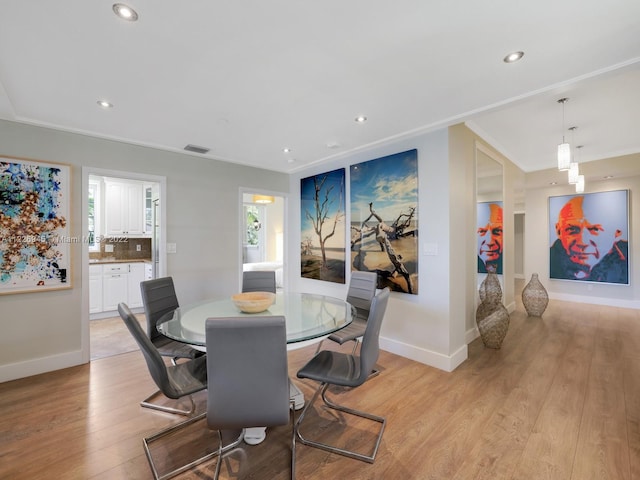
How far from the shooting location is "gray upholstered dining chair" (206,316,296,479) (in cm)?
135

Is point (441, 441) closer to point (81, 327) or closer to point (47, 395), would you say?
point (47, 395)

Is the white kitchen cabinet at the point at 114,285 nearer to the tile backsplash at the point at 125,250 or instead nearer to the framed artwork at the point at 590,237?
the tile backsplash at the point at 125,250

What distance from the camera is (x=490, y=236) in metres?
4.77

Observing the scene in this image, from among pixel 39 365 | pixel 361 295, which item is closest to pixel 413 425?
pixel 361 295

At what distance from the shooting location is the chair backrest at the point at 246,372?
1350 mm

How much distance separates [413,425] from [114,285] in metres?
5.23

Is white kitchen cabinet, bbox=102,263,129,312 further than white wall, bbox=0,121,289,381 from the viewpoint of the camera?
Yes

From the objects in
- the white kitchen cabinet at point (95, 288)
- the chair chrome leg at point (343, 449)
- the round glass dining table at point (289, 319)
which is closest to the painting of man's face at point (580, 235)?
the round glass dining table at point (289, 319)

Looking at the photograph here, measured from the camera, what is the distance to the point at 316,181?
4551 millimetres

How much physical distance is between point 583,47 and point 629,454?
2574 millimetres

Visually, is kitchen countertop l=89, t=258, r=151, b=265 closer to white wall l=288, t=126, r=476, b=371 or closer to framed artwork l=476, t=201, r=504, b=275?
white wall l=288, t=126, r=476, b=371

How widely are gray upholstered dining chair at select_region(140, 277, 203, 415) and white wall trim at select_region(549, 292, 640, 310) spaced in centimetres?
732

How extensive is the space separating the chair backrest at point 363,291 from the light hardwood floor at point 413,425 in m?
0.65

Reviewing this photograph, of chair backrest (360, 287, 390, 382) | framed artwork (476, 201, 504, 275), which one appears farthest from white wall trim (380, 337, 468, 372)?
framed artwork (476, 201, 504, 275)
